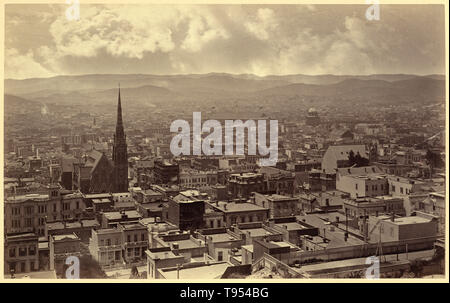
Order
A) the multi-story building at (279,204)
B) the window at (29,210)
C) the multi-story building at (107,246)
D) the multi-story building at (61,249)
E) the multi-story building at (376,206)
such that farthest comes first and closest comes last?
the multi-story building at (279,204)
the multi-story building at (376,206)
the window at (29,210)
the multi-story building at (107,246)
the multi-story building at (61,249)

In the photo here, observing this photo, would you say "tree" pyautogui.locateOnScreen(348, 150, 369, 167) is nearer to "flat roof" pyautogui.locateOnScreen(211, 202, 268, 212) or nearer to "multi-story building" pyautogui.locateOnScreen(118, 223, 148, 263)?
"flat roof" pyautogui.locateOnScreen(211, 202, 268, 212)

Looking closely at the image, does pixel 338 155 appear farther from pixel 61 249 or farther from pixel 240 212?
pixel 61 249

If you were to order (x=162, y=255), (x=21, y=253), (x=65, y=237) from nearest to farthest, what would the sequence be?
1. (x=162, y=255)
2. (x=21, y=253)
3. (x=65, y=237)

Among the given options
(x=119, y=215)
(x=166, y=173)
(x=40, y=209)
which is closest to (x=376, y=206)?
(x=166, y=173)

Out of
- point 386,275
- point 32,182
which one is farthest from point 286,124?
point 32,182

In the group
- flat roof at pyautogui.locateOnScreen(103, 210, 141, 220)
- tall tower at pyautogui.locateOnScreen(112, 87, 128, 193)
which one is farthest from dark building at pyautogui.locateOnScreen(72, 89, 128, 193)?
flat roof at pyautogui.locateOnScreen(103, 210, 141, 220)

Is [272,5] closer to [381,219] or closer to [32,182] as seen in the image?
[381,219]

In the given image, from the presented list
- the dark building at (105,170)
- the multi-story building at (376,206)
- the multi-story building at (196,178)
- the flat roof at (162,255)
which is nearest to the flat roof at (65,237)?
the dark building at (105,170)

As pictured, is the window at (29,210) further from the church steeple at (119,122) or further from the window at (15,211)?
the church steeple at (119,122)
